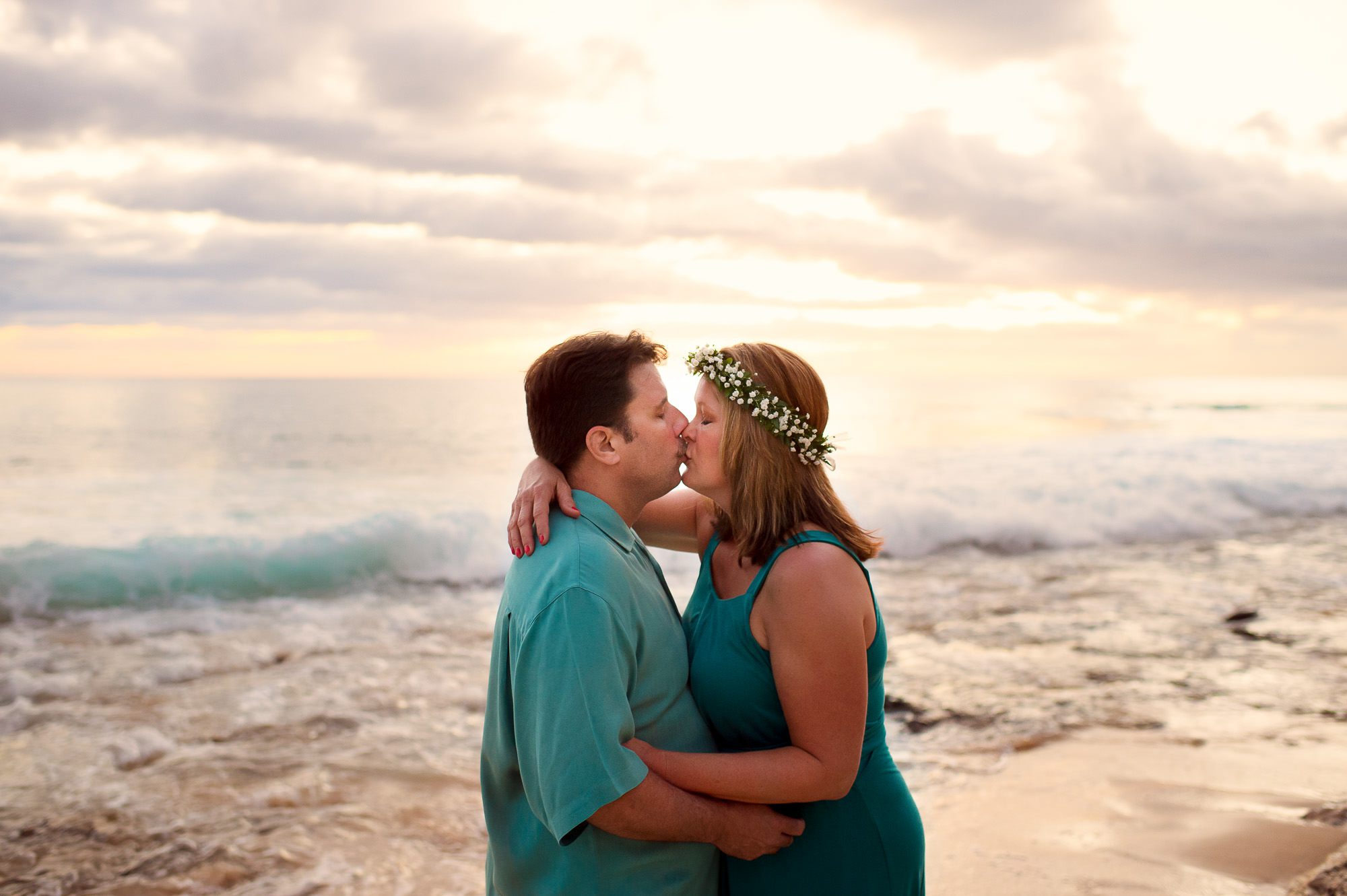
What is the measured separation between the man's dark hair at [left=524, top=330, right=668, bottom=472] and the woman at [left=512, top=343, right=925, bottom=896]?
0.13 metres

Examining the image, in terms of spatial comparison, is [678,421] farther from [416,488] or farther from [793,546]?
[416,488]

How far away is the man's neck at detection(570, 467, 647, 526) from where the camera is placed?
2871 mm

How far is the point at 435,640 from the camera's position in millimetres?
10312

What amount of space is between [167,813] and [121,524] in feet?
42.0

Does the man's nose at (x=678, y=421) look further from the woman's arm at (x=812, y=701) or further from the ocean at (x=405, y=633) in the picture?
the ocean at (x=405, y=633)

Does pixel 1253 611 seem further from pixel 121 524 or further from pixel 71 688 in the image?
pixel 121 524

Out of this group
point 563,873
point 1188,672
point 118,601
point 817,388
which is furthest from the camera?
point 118,601

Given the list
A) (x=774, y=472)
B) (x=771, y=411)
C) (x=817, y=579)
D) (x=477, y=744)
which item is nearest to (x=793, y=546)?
(x=817, y=579)

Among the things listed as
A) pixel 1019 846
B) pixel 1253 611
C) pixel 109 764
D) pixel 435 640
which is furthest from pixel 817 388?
pixel 1253 611

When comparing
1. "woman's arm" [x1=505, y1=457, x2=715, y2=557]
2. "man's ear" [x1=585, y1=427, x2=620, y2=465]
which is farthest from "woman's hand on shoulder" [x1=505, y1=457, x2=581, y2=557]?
"man's ear" [x1=585, y1=427, x2=620, y2=465]

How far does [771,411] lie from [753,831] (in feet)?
4.00

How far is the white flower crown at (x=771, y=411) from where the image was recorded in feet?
9.57

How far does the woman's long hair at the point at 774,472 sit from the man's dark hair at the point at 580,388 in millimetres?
343

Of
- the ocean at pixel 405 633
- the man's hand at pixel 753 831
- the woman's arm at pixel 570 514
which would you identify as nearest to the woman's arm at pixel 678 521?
the woman's arm at pixel 570 514
